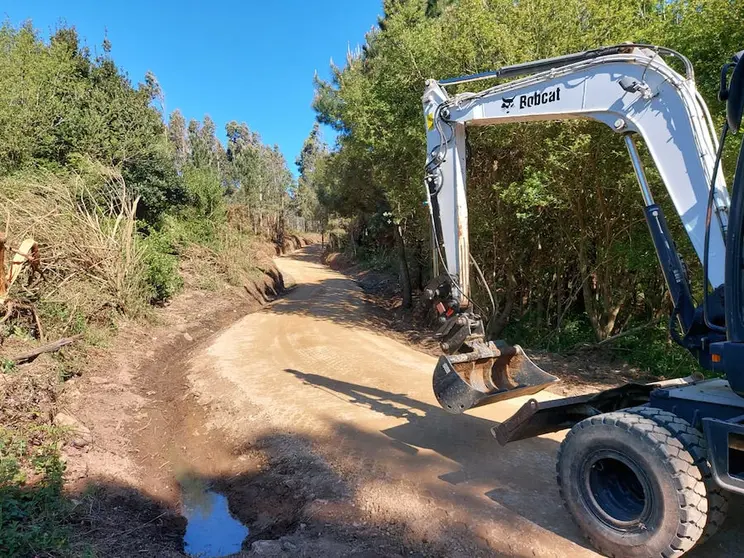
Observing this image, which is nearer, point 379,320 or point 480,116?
point 480,116

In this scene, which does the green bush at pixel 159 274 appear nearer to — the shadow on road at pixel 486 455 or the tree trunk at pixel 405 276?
the tree trunk at pixel 405 276

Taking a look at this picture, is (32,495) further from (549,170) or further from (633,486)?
(549,170)

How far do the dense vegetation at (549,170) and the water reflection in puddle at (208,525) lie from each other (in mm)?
6502

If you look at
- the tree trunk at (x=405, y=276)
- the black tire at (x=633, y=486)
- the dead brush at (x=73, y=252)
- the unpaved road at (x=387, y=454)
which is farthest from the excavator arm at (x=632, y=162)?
the tree trunk at (x=405, y=276)

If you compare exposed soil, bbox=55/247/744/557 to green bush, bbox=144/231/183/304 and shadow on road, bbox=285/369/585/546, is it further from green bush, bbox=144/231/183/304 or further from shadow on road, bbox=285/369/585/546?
green bush, bbox=144/231/183/304

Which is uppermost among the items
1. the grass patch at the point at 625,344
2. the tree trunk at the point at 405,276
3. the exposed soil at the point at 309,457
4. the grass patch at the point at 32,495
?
the tree trunk at the point at 405,276

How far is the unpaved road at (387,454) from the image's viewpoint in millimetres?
4121

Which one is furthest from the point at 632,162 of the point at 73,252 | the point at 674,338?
the point at 73,252

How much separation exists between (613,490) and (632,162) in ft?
9.47

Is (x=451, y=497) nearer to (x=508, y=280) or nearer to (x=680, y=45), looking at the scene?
(x=680, y=45)

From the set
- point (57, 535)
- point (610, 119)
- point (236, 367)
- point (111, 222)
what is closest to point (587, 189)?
point (610, 119)

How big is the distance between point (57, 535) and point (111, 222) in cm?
1075

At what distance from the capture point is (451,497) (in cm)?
465

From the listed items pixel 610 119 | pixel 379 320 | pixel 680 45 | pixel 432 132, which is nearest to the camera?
pixel 610 119
